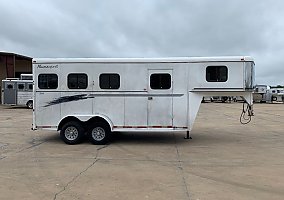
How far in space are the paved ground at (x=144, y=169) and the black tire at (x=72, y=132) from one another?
349mm

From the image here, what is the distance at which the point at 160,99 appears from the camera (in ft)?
38.2

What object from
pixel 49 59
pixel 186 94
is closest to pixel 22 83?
pixel 49 59

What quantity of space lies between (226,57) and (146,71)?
2.65 m

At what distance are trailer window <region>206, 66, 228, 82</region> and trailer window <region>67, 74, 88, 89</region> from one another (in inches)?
160

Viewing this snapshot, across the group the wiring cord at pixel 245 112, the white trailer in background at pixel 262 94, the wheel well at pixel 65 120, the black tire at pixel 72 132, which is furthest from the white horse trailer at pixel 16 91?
the white trailer in background at pixel 262 94

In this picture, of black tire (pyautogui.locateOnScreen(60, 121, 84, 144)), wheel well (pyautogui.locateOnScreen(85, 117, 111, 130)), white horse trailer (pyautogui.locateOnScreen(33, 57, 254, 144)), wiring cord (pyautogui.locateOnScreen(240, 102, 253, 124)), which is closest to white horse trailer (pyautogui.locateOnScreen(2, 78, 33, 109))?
wiring cord (pyautogui.locateOnScreen(240, 102, 253, 124))

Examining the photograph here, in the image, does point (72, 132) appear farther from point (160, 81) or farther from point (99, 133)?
point (160, 81)

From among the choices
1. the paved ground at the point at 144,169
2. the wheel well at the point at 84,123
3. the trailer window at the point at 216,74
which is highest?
the trailer window at the point at 216,74

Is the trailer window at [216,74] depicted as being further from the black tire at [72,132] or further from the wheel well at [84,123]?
the black tire at [72,132]

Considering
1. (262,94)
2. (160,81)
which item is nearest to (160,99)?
(160,81)

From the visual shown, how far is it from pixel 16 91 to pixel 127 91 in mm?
22274

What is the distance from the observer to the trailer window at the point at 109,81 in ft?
38.7

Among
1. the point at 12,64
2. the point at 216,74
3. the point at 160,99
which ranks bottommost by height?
the point at 160,99

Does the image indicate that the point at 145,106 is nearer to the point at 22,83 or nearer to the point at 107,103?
the point at 107,103
